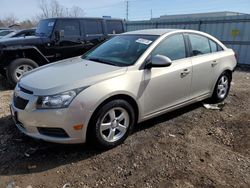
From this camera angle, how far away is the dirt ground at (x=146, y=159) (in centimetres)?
301

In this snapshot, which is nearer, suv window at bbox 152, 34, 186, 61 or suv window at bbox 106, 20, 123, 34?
suv window at bbox 152, 34, 186, 61

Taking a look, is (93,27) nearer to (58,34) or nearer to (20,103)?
(58,34)

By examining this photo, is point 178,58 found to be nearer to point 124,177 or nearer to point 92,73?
point 92,73

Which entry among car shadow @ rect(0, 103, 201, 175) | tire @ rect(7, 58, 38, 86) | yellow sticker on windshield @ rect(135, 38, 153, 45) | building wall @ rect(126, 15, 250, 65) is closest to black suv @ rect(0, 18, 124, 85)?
tire @ rect(7, 58, 38, 86)

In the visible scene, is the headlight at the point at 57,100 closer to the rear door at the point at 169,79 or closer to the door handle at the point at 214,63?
the rear door at the point at 169,79

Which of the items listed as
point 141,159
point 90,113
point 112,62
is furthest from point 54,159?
point 112,62

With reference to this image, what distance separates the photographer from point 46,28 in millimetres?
7824

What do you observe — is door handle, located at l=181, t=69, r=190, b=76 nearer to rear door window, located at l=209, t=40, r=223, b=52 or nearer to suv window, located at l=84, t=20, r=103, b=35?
rear door window, located at l=209, t=40, r=223, b=52

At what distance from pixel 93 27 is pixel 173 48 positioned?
4.74m

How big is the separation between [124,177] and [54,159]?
3.24 ft

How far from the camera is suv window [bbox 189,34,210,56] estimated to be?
4695 mm

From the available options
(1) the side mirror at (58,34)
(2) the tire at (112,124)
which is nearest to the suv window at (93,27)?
(1) the side mirror at (58,34)

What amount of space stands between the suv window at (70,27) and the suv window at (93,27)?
1.04ft

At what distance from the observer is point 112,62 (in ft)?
13.1
